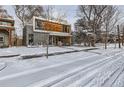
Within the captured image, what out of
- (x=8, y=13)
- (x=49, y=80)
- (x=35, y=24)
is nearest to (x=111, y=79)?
(x=49, y=80)

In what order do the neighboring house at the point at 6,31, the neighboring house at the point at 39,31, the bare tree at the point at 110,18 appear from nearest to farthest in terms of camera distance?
the neighboring house at the point at 6,31 → the neighboring house at the point at 39,31 → the bare tree at the point at 110,18

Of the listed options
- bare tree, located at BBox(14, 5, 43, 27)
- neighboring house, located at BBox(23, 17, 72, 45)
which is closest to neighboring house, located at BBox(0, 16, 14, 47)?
neighboring house, located at BBox(23, 17, 72, 45)

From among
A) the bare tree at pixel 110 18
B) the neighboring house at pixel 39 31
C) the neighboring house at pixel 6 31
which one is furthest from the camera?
the bare tree at pixel 110 18

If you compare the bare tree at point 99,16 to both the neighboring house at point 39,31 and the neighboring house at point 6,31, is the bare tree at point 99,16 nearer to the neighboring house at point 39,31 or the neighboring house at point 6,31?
the neighboring house at point 39,31

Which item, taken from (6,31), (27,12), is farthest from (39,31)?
(27,12)

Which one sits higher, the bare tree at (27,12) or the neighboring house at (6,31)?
the bare tree at (27,12)

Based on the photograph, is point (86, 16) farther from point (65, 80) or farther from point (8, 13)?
point (65, 80)

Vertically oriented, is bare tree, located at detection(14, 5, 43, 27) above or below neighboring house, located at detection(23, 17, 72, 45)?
above

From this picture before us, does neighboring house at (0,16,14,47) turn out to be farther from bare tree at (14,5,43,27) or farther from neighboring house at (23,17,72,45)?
bare tree at (14,5,43,27)

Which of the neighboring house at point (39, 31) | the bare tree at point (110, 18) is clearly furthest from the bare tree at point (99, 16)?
the neighboring house at point (39, 31)

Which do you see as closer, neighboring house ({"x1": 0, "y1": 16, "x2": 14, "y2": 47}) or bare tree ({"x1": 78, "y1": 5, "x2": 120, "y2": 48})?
neighboring house ({"x1": 0, "y1": 16, "x2": 14, "y2": 47})

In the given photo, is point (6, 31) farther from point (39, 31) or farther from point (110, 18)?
point (110, 18)
